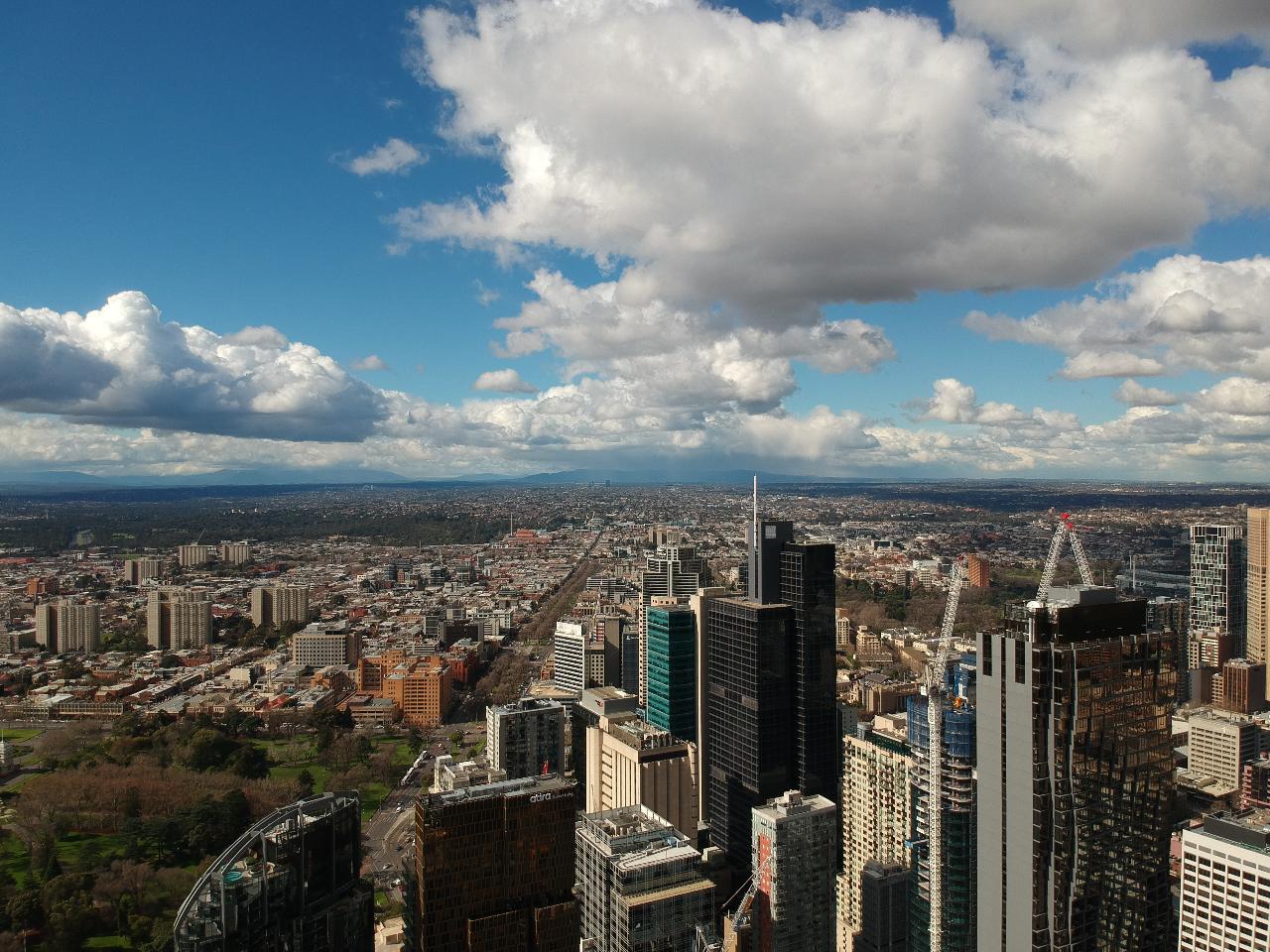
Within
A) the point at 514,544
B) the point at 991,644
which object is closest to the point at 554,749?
the point at 991,644

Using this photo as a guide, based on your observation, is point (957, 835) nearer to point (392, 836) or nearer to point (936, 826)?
point (936, 826)

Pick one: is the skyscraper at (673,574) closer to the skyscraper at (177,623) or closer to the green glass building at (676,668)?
the green glass building at (676,668)

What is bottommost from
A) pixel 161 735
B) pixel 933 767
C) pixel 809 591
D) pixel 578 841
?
pixel 161 735

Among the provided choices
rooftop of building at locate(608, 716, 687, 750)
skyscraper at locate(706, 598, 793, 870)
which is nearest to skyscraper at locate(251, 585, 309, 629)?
rooftop of building at locate(608, 716, 687, 750)

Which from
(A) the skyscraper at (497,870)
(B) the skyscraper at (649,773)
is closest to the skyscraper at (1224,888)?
(A) the skyscraper at (497,870)

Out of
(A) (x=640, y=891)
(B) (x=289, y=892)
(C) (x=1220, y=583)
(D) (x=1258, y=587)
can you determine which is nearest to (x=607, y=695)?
(A) (x=640, y=891)

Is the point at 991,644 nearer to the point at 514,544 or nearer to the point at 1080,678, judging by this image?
the point at 1080,678

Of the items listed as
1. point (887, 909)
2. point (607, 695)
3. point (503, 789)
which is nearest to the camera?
point (503, 789)
